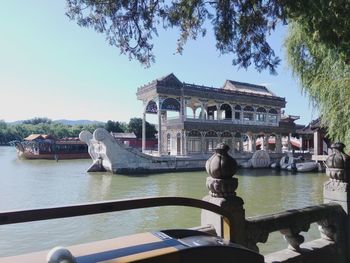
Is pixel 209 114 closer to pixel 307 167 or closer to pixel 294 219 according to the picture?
pixel 307 167

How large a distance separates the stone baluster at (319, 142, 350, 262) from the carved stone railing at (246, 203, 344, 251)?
0.01 meters

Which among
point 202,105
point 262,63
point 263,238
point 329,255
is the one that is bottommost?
point 329,255

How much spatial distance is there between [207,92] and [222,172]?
33.4m

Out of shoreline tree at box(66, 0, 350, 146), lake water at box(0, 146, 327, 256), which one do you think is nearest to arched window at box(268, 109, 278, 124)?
lake water at box(0, 146, 327, 256)

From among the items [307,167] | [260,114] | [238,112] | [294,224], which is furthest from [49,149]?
[294,224]

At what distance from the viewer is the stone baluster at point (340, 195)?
4055 mm

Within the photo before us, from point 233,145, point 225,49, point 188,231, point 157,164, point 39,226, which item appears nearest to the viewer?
point 188,231

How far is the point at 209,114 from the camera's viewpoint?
40.4 meters

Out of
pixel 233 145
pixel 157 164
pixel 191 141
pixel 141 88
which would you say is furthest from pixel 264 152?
pixel 141 88

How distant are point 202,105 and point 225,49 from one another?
30525mm

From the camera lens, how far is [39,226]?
35.8 feet

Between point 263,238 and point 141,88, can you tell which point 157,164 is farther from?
point 263,238

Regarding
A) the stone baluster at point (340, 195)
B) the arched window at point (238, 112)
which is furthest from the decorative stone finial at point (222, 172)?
the arched window at point (238, 112)

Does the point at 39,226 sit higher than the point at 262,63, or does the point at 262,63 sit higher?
the point at 262,63
